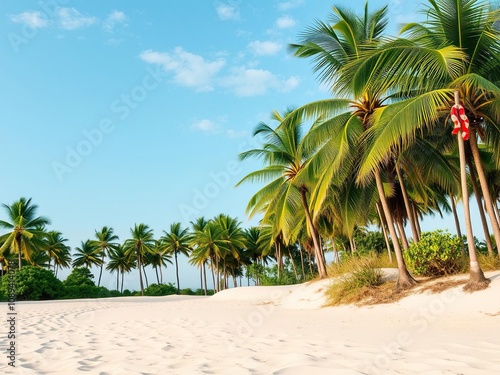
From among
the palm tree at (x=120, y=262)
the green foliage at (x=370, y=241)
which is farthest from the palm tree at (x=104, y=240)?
the green foliage at (x=370, y=241)

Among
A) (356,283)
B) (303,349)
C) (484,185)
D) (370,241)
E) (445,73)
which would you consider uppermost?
(445,73)

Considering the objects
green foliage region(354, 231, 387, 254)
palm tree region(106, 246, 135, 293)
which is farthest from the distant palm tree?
green foliage region(354, 231, 387, 254)

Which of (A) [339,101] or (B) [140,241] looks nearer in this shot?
(A) [339,101]

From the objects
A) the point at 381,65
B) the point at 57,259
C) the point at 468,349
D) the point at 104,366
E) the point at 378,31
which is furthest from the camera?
the point at 57,259

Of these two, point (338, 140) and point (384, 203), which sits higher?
point (338, 140)

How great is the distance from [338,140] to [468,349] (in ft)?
26.5

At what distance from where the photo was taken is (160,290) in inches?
1775

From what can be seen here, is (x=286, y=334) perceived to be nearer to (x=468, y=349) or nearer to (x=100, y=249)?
(x=468, y=349)

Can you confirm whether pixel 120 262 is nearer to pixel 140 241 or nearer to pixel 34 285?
pixel 140 241

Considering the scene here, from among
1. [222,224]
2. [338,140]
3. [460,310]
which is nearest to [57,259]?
[222,224]

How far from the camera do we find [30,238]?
33.4 meters

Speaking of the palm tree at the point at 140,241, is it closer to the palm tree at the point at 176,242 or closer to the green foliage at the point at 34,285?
the palm tree at the point at 176,242

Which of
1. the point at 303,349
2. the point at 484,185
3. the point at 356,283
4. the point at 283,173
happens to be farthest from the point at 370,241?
the point at 303,349

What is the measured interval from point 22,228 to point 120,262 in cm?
2448
